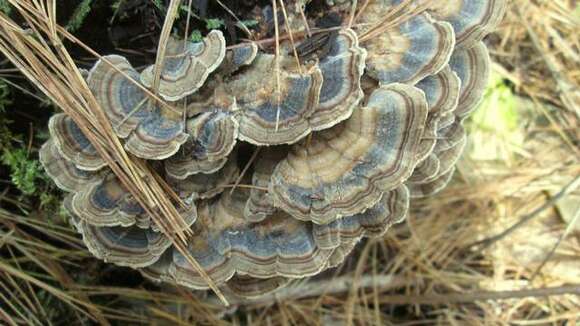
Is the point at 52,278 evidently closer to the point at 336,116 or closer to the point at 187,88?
the point at 187,88

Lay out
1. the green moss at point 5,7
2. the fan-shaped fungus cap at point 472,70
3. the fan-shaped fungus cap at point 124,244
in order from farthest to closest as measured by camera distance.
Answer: the fan-shaped fungus cap at point 472,70
the fan-shaped fungus cap at point 124,244
the green moss at point 5,7

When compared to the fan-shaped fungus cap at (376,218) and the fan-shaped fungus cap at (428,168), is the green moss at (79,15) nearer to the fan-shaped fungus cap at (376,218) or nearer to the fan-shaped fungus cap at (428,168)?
the fan-shaped fungus cap at (376,218)

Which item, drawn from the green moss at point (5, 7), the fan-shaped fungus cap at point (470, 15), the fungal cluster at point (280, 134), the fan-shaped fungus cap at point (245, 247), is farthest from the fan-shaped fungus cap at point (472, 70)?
the green moss at point (5, 7)

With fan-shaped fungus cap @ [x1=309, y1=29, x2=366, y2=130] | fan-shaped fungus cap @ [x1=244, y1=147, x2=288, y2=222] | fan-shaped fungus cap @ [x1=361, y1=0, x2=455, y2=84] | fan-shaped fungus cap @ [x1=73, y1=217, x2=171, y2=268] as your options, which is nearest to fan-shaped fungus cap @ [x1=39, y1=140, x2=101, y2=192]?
fan-shaped fungus cap @ [x1=73, y1=217, x2=171, y2=268]

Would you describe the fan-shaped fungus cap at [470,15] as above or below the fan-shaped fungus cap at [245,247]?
above

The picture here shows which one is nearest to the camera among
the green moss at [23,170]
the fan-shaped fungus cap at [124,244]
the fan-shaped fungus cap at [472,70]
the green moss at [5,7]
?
the green moss at [5,7]

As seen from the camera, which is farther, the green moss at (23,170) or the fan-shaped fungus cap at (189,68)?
the green moss at (23,170)

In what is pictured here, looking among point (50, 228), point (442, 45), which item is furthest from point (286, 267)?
point (50, 228)

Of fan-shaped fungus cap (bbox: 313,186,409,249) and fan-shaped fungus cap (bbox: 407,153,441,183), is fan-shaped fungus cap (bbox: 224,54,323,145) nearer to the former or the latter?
fan-shaped fungus cap (bbox: 313,186,409,249)
